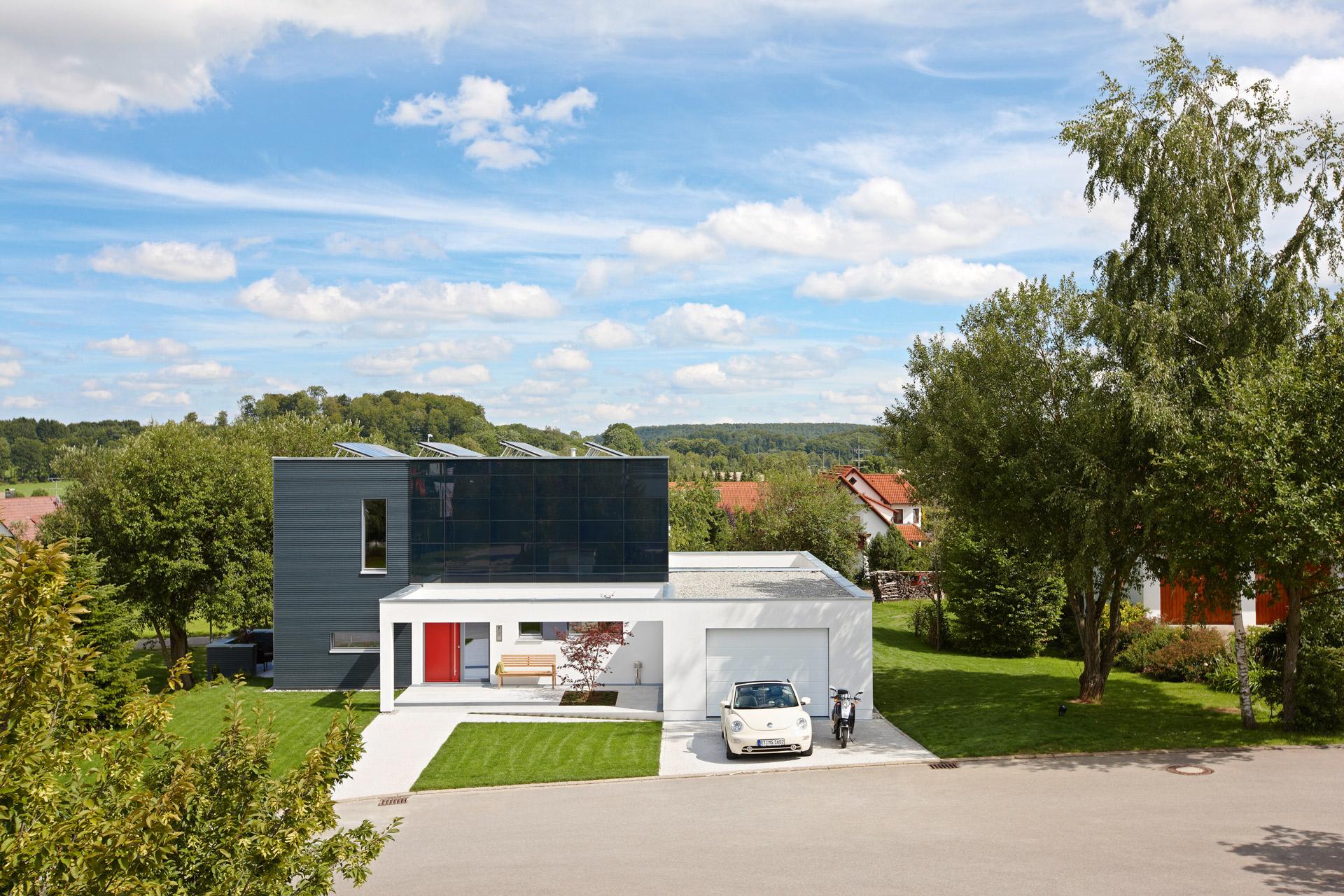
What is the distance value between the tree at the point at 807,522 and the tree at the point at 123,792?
34399mm

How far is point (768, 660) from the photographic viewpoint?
20078mm

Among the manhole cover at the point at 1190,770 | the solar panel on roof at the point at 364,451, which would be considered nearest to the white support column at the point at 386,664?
the solar panel on roof at the point at 364,451

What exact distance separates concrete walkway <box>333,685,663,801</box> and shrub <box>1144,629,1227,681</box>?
12.9 metres

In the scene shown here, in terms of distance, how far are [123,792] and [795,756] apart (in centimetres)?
1294

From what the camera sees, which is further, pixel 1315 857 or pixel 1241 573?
pixel 1241 573

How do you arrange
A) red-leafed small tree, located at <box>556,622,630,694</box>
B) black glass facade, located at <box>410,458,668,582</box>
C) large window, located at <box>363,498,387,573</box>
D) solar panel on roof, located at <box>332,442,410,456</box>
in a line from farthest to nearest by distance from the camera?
solar panel on roof, located at <box>332,442,410,456</box> < large window, located at <box>363,498,387,573</box> < black glass facade, located at <box>410,458,668,582</box> < red-leafed small tree, located at <box>556,622,630,694</box>

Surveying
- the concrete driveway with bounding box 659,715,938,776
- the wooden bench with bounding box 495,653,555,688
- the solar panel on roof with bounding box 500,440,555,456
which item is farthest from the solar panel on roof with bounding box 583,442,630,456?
the concrete driveway with bounding box 659,715,938,776

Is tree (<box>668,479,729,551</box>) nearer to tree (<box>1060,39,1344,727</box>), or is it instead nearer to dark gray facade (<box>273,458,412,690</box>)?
dark gray facade (<box>273,458,412,690</box>)

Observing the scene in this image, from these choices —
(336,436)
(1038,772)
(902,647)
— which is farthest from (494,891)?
(336,436)

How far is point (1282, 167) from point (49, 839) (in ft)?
69.0

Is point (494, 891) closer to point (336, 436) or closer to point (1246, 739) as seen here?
point (1246, 739)

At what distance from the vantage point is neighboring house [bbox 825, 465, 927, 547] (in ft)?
192

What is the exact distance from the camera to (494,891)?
36.0 feet

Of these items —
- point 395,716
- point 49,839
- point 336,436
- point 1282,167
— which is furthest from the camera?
point 336,436
